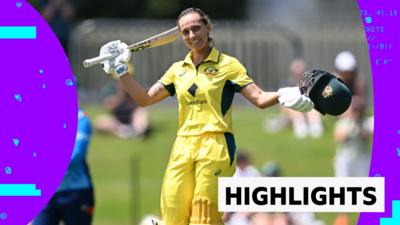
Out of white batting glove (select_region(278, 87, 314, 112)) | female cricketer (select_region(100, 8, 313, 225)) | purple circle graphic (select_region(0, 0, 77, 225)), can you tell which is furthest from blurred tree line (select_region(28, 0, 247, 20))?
white batting glove (select_region(278, 87, 314, 112))

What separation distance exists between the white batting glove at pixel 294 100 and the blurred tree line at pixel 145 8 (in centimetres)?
819

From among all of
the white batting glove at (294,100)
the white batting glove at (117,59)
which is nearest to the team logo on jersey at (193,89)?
the white batting glove at (117,59)

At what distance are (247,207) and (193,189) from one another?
0.52 m

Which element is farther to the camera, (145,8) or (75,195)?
(145,8)

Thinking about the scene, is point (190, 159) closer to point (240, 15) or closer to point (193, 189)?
point (193, 189)

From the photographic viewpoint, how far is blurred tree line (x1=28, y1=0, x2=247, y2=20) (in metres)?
15.7

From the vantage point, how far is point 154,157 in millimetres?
11680

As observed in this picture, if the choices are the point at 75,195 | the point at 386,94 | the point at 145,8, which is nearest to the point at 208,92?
the point at 386,94

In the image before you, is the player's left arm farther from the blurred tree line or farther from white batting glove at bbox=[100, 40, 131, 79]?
the blurred tree line

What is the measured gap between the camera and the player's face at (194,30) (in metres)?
7.48

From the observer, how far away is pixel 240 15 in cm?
1691

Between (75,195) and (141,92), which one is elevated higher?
(141,92)

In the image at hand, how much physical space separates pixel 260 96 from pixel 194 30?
20.9 inches

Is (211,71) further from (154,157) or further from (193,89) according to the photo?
(154,157)
